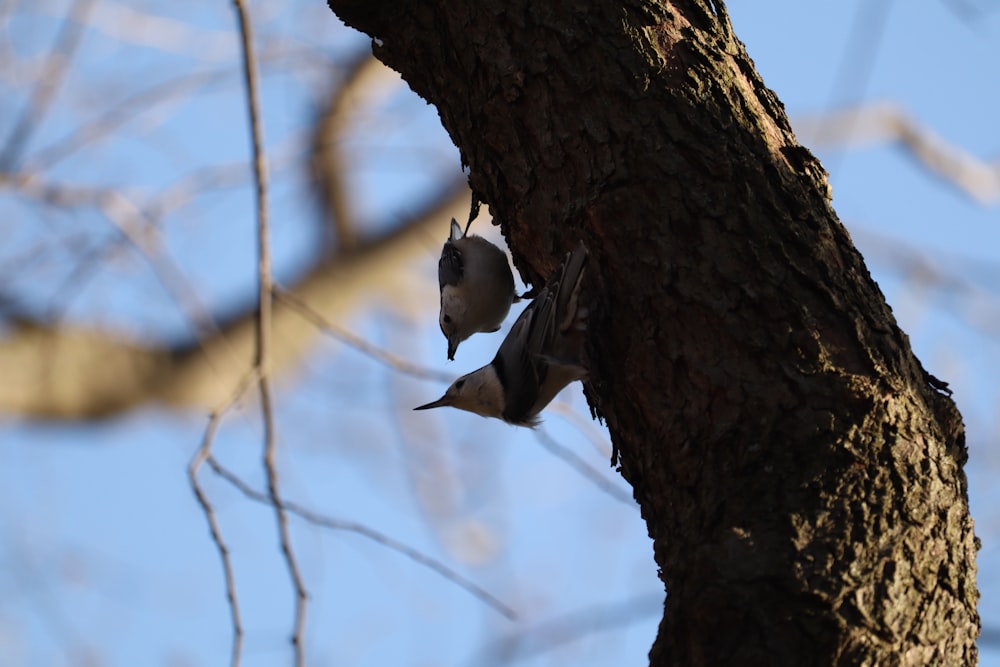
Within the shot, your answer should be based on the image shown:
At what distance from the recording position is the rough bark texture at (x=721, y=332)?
1.64 metres

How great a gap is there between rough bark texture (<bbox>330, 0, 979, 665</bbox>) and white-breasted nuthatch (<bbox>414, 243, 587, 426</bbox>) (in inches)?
3.5

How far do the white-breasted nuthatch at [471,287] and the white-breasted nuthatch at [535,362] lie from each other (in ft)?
1.53

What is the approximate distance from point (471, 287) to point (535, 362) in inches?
34.3

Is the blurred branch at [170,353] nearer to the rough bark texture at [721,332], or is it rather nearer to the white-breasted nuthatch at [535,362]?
the white-breasted nuthatch at [535,362]

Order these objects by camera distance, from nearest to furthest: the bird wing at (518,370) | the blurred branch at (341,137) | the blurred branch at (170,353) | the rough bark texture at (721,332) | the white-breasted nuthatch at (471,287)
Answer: the rough bark texture at (721,332) → the bird wing at (518,370) → the white-breasted nuthatch at (471,287) → the blurred branch at (170,353) → the blurred branch at (341,137)

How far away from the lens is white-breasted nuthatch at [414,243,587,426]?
2.27 meters

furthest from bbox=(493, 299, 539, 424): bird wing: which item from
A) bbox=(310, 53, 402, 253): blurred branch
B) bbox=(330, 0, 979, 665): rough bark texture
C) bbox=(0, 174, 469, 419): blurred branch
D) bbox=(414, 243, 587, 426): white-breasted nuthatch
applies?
bbox=(310, 53, 402, 253): blurred branch

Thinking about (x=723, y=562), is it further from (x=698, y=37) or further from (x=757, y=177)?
(x=698, y=37)

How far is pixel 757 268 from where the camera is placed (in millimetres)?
1854

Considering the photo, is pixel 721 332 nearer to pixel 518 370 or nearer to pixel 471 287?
pixel 518 370

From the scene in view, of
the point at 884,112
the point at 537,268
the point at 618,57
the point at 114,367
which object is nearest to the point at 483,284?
the point at 537,268

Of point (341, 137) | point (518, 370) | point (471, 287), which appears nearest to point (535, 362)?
point (518, 370)

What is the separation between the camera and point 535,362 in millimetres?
2781

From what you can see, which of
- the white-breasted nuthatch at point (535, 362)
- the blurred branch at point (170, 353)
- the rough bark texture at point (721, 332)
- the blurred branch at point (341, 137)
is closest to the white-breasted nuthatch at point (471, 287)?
the white-breasted nuthatch at point (535, 362)
